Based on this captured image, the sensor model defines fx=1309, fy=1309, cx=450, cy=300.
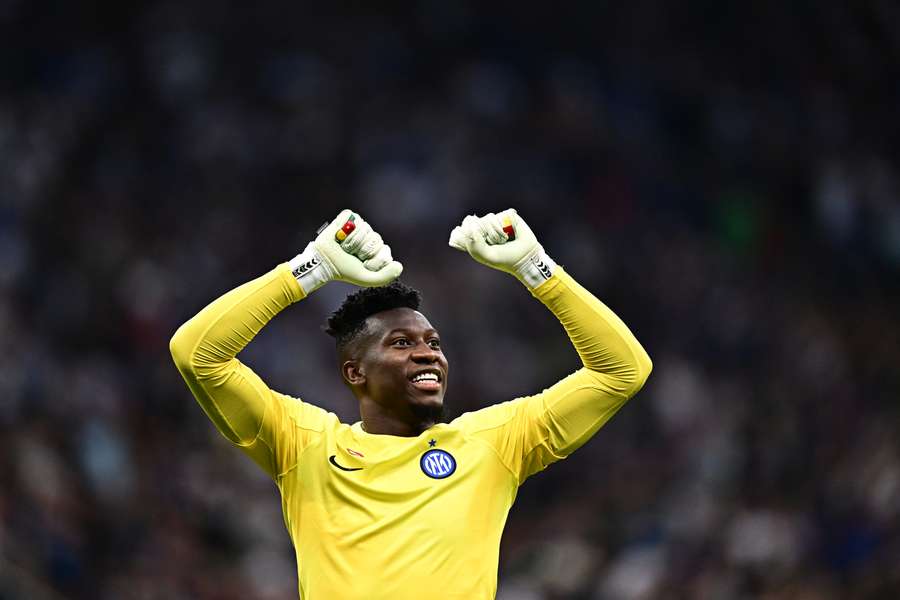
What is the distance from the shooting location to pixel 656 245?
1168 centimetres

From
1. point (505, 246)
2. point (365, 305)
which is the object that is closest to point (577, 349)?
point (505, 246)

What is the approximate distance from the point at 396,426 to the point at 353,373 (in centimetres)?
28

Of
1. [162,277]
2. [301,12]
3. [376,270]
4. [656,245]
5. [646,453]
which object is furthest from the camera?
[301,12]

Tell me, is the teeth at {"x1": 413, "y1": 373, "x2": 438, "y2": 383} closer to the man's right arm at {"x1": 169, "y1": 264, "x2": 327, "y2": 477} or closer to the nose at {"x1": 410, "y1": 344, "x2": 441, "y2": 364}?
the nose at {"x1": 410, "y1": 344, "x2": 441, "y2": 364}

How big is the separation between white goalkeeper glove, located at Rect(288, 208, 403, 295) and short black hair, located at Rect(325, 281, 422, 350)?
0.33 metres

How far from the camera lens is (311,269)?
447 centimetres

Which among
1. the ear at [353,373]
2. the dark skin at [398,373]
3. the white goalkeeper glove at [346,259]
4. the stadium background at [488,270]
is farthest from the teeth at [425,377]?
the stadium background at [488,270]

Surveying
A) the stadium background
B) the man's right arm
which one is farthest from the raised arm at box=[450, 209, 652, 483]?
the stadium background

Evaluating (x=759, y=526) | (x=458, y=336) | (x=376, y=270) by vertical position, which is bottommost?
(x=759, y=526)

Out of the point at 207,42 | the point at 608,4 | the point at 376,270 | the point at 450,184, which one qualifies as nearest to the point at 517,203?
the point at 450,184

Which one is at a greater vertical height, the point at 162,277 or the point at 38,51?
the point at 38,51

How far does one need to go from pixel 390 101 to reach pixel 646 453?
15.9 ft

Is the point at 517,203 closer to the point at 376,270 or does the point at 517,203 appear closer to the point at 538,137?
the point at 538,137

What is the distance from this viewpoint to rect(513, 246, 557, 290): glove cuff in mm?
4516
